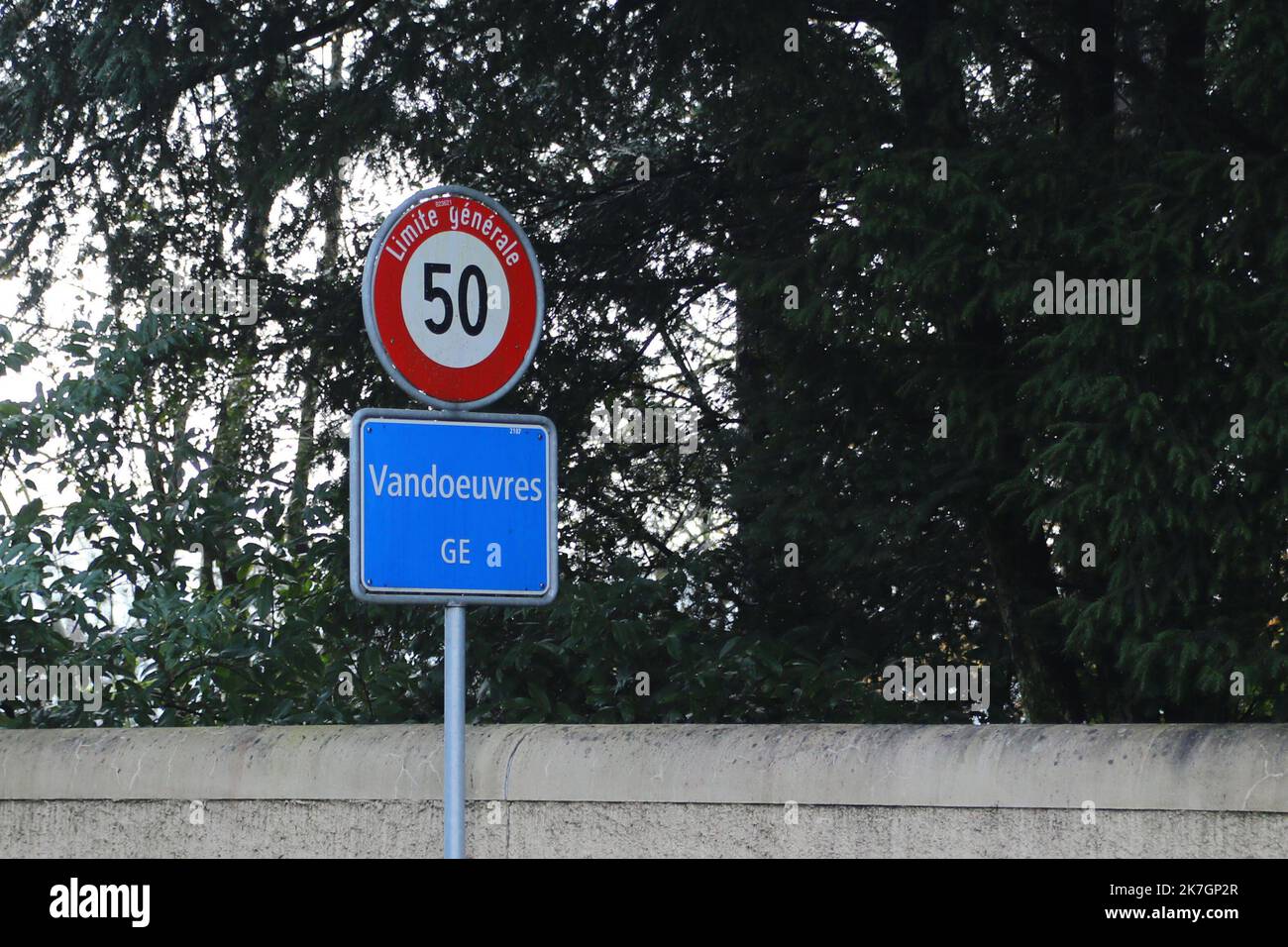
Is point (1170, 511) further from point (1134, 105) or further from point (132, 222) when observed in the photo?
point (132, 222)

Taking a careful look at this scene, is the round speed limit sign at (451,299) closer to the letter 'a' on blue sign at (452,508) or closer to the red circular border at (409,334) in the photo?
the red circular border at (409,334)

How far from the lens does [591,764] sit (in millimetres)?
4168

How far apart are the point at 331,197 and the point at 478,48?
1471mm

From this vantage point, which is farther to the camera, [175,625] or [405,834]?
[175,625]

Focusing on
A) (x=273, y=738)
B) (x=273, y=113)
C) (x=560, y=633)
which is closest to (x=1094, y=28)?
(x=560, y=633)

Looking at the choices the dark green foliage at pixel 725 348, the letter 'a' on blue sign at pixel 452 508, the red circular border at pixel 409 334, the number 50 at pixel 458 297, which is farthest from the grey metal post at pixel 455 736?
the dark green foliage at pixel 725 348

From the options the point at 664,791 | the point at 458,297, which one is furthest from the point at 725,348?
the point at 458,297

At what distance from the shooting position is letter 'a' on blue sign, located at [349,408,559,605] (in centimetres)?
315

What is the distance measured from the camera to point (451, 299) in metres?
3.42

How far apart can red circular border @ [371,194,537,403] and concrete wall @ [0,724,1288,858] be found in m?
1.25

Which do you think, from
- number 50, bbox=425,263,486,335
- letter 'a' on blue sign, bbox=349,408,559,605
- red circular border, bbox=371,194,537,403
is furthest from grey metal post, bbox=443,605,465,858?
number 50, bbox=425,263,486,335

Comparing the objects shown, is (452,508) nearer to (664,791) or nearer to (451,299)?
(451,299)

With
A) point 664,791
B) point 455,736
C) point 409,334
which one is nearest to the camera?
point 455,736

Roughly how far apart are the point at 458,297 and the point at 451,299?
20mm
